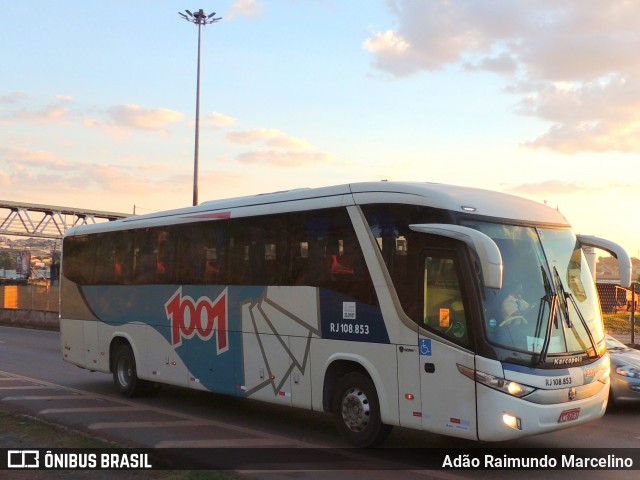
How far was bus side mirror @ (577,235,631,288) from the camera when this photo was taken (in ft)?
30.5

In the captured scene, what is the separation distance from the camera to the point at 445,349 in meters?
8.22

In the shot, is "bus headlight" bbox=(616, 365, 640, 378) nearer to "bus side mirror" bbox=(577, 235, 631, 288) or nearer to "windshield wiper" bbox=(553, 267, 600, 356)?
"bus side mirror" bbox=(577, 235, 631, 288)

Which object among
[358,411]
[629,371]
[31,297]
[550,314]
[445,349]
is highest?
[31,297]

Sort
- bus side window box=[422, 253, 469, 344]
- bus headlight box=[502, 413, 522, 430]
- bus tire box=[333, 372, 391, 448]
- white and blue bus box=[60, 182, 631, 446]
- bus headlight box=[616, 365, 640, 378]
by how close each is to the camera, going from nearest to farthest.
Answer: bus headlight box=[502, 413, 522, 430] < white and blue bus box=[60, 182, 631, 446] < bus side window box=[422, 253, 469, 344] < bus tire box=[333, 372, 391, 448] < bus headlight box=[616, 365, 640, 378]

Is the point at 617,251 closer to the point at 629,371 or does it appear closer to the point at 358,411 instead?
the point at 629,371

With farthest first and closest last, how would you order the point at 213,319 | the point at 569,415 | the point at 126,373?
the point at 126,373 → the point at 213,319 → the point at 569,415

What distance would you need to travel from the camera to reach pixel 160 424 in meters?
10.9

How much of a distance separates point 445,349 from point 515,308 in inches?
34.1

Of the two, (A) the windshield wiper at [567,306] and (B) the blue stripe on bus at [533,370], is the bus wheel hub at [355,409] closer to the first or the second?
(B) the blue stripe on bus at [533,370]

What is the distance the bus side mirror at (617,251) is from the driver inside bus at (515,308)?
70.9 inches

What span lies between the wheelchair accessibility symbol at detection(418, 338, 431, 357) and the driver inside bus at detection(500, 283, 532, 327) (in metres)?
0.86

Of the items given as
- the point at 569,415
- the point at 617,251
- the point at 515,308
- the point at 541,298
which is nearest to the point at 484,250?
the point at 515,308

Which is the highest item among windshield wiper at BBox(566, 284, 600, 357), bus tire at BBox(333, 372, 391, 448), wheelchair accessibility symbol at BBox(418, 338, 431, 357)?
windshield wiper at BBox(566, 284, 600, 357)

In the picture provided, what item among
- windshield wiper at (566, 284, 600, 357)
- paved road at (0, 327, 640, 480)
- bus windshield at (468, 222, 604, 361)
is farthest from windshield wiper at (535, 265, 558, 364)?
paved road at (0, 327, 640, 480)
